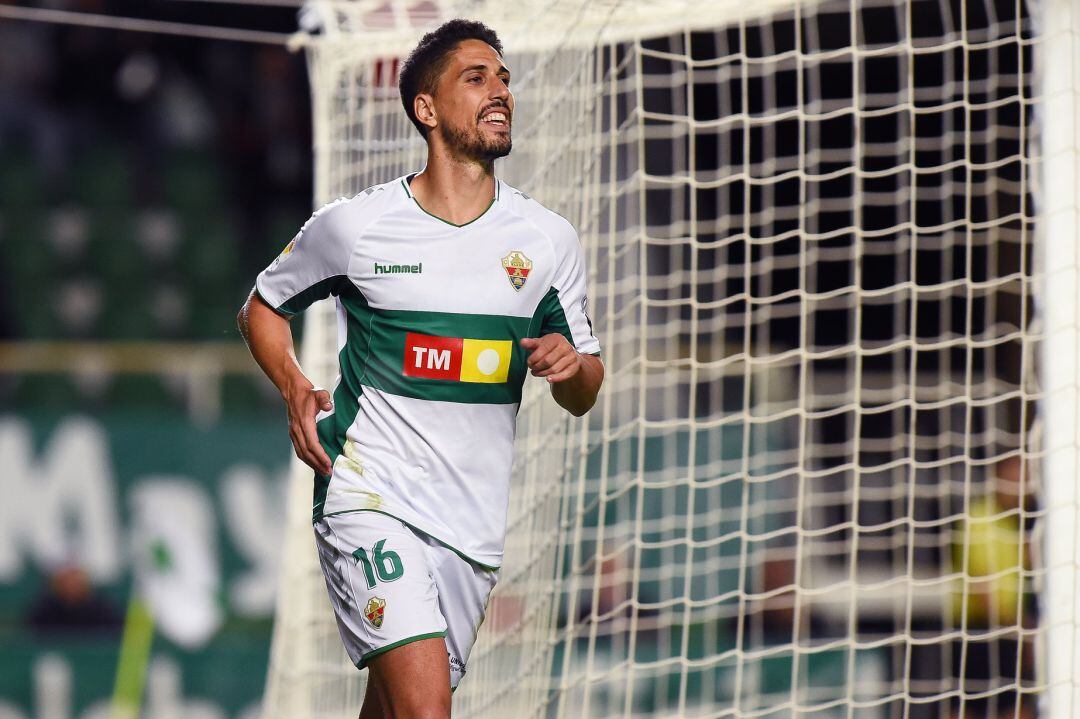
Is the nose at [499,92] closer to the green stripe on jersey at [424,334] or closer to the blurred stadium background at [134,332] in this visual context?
the green stripe on jersey at [424,334]

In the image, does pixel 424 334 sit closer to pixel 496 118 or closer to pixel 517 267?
pixel 517 267

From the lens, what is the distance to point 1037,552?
4977 millimetres

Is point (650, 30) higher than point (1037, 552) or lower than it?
higher

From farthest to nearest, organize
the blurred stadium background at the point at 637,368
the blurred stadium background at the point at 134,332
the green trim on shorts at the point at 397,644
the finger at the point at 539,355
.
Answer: the blurred stadium background at the point at 134,332 < the blurred stadium background at the point at 637,368 < the green trim on shorts at the point at 397,644 < the finger at the point at 539,355

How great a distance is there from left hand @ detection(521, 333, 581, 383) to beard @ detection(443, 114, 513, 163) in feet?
1.45

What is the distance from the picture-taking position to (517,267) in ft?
9.96

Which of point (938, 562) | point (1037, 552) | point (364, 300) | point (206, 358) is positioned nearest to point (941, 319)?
point (938, 562)

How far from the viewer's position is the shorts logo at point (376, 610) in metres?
2.89

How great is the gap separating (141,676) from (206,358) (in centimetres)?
207

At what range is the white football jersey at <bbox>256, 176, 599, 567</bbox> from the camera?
2.98 metres

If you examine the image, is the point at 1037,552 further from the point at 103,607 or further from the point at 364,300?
the point at 103,607

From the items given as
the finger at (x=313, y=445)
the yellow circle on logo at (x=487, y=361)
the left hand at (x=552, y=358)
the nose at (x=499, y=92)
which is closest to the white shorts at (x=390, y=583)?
Result: the finger at (x=313, y=445)

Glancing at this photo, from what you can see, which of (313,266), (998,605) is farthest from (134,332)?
(313,266)

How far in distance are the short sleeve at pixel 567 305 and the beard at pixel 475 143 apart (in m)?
0.24
